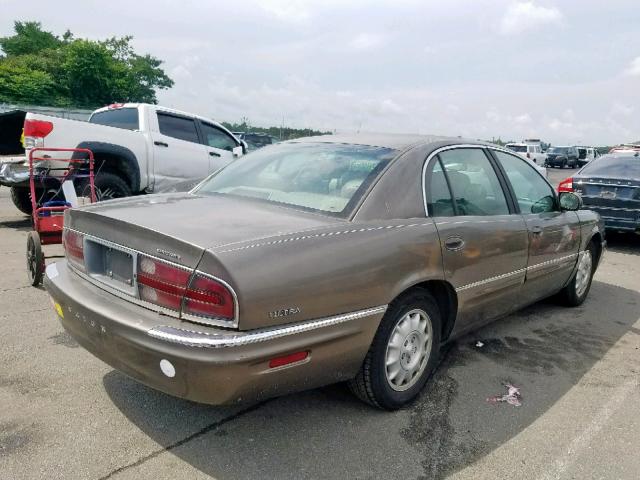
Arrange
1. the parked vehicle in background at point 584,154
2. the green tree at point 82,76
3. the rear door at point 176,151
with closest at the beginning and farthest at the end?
the rear door at point 176,151, the green tree at point 82,76, the parked vehicle in background at point 584,154

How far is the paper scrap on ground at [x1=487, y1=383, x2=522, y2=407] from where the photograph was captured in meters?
3.29

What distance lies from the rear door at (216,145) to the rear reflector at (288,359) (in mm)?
7276

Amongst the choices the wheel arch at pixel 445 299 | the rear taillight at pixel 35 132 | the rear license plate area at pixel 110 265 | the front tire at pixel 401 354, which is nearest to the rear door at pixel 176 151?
the rear taillight at pixel 35 132

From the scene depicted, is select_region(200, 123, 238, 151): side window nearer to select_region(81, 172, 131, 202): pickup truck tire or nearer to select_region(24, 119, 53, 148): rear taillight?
select_region(81, 172, 131, 202): pickup truck tire

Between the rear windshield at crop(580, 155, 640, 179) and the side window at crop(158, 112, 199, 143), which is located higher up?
the side window at crop(158, 112, 199, 143)

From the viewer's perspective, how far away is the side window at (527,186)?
13.8ft

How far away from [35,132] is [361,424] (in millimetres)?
5753

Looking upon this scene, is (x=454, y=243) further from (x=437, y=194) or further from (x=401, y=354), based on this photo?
(x=401, y=354)

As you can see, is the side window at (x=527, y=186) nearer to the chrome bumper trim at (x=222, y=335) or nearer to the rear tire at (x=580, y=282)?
the rear tire at (x=580, y=282)

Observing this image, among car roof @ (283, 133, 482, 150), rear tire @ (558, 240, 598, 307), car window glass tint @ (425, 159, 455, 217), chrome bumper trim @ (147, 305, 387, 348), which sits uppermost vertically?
car roof @ (283, 133, 482, 150)

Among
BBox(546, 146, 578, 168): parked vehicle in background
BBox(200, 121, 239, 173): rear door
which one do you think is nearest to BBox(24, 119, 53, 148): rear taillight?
BBox(200, 121, 239, 173): rear door

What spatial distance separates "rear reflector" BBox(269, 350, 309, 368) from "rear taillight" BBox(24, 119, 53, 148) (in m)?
Answer: 5.69

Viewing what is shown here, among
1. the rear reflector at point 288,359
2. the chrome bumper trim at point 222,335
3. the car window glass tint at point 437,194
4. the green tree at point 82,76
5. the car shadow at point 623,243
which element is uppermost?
the green tree at point 82,76

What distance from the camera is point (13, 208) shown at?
405 inches
